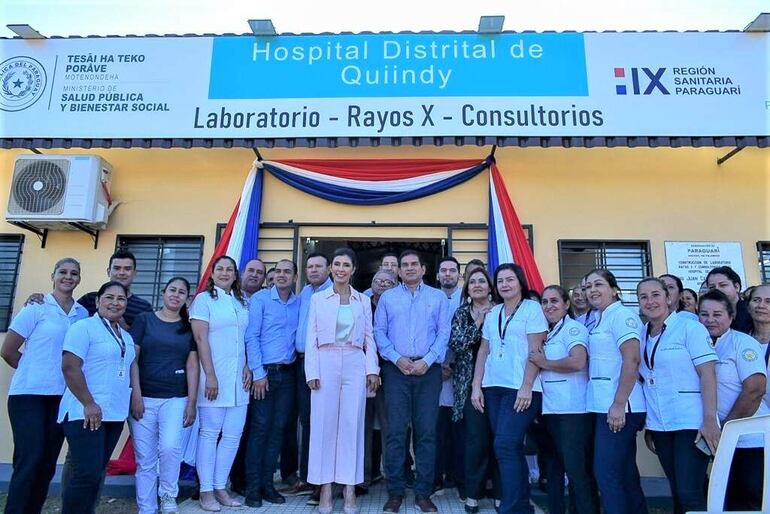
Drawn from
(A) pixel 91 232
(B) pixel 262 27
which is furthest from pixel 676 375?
(A) pixel 91 232

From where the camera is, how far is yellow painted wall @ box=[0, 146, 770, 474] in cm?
532

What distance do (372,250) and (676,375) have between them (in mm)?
4135

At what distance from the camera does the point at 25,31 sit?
5250mm

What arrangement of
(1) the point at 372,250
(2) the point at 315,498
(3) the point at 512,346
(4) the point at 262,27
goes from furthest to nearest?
1. (1) the point at 372,250
2. (4) the point at 262,27
3. (2) the point at 315,498
4. (3) the point at 512,346

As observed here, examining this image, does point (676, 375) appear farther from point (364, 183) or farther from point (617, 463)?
point (364, 183)

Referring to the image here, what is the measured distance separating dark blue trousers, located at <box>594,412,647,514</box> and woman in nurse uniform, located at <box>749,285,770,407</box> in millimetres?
928

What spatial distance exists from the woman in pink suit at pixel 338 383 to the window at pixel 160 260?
2186 millimetres

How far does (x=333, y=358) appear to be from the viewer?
12.2ft

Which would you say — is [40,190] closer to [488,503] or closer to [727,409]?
[488,503]

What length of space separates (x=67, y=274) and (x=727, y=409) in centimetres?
437

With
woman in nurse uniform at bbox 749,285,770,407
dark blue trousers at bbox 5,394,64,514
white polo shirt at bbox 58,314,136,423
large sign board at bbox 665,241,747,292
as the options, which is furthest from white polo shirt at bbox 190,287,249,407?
large sign board at bbox 665,241,747,292

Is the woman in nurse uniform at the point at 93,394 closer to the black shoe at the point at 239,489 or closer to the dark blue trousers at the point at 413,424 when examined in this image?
the black shoe at the point at 239,489

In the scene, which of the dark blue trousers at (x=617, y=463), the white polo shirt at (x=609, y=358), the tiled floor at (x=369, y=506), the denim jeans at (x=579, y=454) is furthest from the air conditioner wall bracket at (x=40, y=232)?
the dark blue trousers at (x=617, y=463)

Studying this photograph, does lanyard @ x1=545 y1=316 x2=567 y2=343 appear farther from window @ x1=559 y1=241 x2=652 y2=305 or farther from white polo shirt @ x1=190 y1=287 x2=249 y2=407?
white polo shirt @ x1=190 y1=287 x2=249 y2=407
